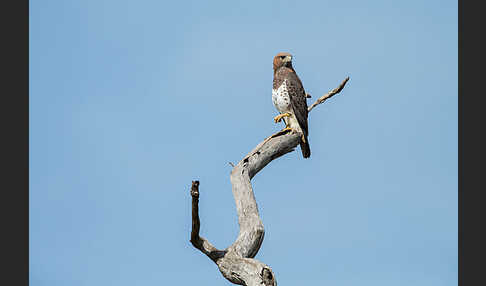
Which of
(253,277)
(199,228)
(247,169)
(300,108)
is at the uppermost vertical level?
(300,108)

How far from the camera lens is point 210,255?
7703 mm

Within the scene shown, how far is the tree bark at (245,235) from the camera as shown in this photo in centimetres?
731

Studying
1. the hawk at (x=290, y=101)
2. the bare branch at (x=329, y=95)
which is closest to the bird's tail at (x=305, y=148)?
the hawk at (x=290, y=101)

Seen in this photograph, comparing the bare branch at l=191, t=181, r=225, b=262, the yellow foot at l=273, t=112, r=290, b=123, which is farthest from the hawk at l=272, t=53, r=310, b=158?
the bare branch at l=191, t=181, r=225, b=262

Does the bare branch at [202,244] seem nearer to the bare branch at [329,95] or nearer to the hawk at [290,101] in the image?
the hawk at [290,101]

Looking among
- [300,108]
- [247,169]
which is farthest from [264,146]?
[300,108]

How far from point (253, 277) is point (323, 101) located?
11.9 ft

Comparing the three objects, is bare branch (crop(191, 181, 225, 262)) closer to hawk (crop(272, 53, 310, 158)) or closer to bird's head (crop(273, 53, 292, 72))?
hawk (crop(272, 53, 310, 158))

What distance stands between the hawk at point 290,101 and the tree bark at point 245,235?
89cm

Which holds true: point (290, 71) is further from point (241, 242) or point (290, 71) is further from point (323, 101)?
point (241, 242)

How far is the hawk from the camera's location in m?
9.74

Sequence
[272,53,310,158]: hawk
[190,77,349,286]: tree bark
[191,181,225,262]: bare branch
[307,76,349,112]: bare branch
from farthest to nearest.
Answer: [307,76,349,112]: bare branch → [272,53,310,158]: hawk → [191,181,225,262]: bare branch → [190,77,349,286]: tree bark

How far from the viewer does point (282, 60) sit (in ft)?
33.3

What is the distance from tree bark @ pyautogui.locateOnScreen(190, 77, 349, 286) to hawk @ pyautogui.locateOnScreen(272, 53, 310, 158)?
0.89 meters
